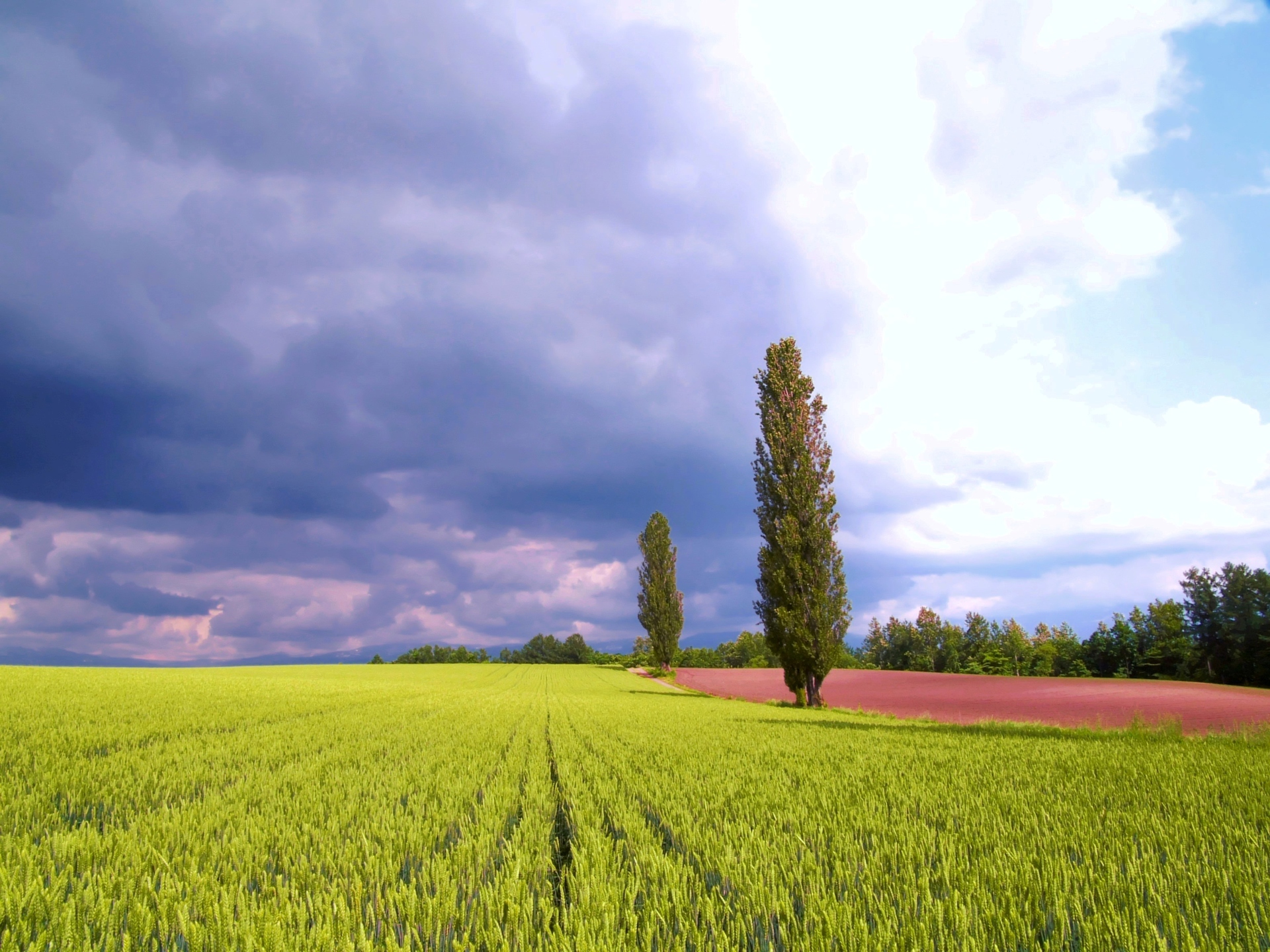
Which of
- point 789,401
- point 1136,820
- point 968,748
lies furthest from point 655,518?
point 1136,820

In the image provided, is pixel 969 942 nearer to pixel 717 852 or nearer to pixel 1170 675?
pixel 717 852

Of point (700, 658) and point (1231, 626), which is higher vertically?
point (1231, 626)

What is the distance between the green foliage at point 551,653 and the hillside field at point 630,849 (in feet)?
321

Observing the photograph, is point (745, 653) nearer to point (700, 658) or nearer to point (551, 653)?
point (700, 658)

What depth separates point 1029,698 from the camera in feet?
104

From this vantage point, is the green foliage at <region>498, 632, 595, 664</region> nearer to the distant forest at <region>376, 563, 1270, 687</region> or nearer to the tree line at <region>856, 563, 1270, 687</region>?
Answer: the distant forest at <region>376, 563, 1270, 687</region>

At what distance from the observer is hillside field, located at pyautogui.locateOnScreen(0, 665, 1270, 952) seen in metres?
2.18

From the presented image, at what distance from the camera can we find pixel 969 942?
76.2 inches

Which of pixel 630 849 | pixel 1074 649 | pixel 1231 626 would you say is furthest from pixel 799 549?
pixel 1074 649

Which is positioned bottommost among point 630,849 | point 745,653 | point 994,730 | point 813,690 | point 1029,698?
point 745,653

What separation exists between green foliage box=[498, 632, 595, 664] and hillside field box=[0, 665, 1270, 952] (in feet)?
321

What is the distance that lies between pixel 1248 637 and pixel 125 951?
80.6 m

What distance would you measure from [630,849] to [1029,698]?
37650 mm

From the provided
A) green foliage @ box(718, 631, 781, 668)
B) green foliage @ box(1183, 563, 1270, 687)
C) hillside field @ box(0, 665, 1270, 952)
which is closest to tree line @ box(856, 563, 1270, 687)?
green foliage @ box(1183, 563, 1270, 687)
